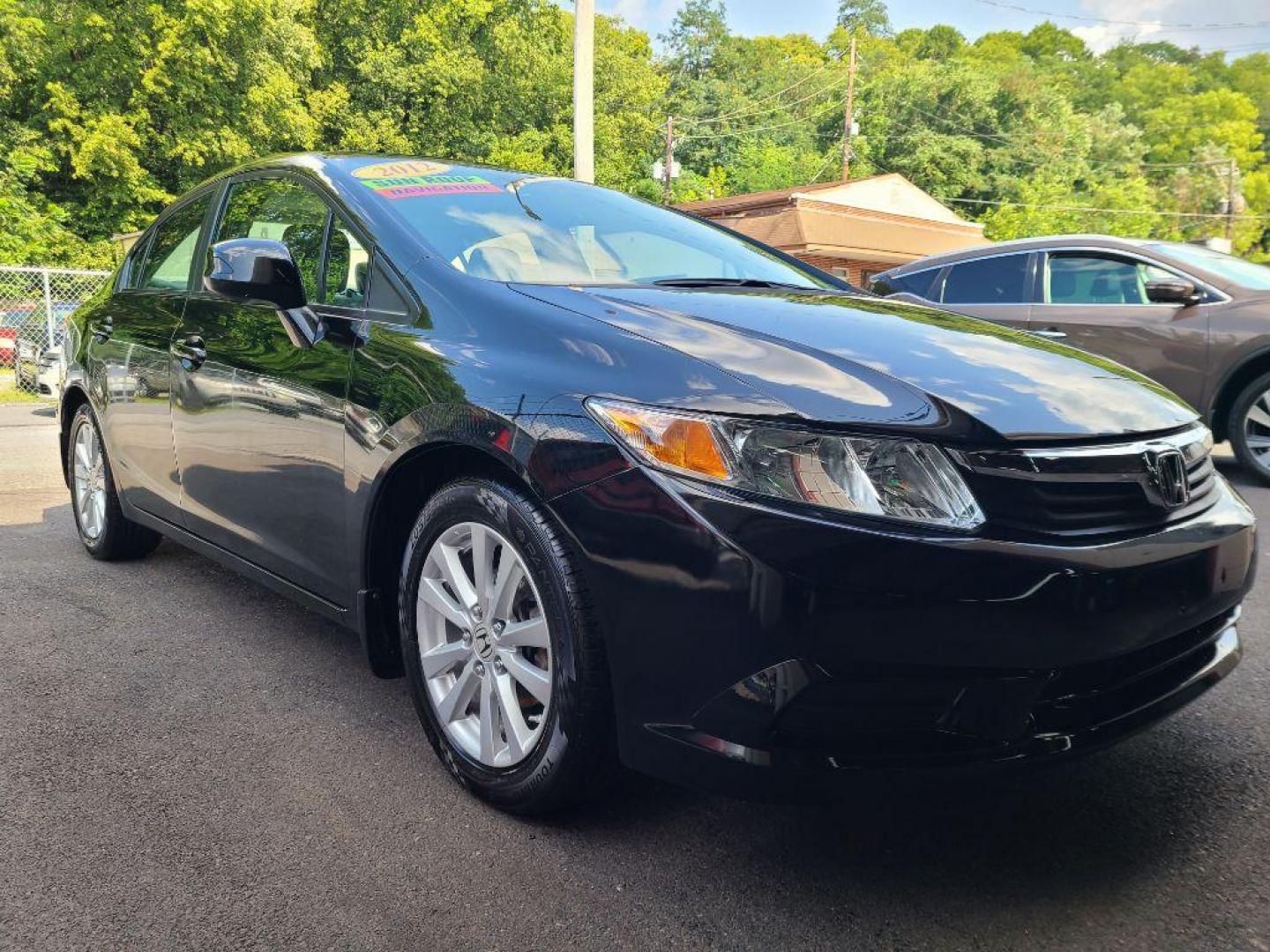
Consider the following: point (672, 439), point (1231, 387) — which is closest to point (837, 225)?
point (1231, 387)

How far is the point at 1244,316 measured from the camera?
6.06m

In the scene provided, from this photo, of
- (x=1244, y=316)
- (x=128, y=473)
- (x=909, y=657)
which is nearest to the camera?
(x=909, y=657)

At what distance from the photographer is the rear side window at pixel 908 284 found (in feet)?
24.0

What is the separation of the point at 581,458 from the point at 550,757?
611 mm

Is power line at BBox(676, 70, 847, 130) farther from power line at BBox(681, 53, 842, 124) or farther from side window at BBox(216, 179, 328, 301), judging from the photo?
side window at BBox(216, 179, 328, 301)

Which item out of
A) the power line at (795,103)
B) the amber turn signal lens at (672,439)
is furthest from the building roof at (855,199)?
the amber turn signal lens at (672,439)

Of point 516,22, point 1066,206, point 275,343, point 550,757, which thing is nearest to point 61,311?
point 275,343

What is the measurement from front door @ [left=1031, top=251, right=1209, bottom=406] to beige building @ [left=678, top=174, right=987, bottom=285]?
740 inches

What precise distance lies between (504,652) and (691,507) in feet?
2.12

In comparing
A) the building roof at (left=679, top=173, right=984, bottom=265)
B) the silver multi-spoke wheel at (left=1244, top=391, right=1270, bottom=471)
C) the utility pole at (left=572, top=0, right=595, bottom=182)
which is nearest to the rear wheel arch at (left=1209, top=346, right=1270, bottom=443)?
the silver multi-spoke wheel at (left=1244, top=391, right=1270, bottom=471)

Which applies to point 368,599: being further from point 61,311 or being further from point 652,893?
point 61,311

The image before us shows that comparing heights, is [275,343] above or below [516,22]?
below

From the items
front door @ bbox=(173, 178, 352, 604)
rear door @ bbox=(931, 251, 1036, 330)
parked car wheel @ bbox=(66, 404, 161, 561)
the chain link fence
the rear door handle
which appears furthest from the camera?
the chain link fence

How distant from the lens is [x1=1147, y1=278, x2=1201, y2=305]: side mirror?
20.4 feet
